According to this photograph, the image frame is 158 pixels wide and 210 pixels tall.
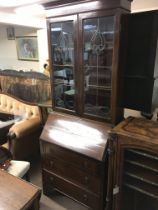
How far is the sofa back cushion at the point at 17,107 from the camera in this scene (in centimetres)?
291

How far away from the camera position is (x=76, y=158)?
1855 millimetres

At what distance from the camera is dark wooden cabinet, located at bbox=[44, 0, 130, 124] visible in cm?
159

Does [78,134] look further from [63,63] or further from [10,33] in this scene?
[10,33]

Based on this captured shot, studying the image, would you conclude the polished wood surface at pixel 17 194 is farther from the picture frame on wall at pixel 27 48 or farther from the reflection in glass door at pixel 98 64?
the picture frame on wall at pixel 27 48

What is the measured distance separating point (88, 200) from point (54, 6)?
1.92m

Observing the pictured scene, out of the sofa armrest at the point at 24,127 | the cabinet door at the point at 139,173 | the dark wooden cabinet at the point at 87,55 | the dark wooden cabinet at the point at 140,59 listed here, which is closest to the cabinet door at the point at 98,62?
the dark wooden cabinet at the point at 87,55

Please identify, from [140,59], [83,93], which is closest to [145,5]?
[140,59]

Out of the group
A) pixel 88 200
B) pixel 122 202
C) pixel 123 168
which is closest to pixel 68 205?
pixel 88 200

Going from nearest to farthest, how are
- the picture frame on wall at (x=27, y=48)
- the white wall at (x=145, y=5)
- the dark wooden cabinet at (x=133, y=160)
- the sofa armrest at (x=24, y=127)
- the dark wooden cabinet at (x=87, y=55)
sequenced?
the dark wooden cabinet at (x=133, y=160)
the dark wooden cabinet at (x=87, y=55)
the white wall at (x=145, y=5)
the sofa armrest at (x=24, y=127)
the picture frame on wall at (x=27, y=48)

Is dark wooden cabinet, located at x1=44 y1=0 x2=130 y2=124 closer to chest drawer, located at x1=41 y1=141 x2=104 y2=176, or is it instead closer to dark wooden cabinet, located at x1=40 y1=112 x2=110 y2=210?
dark wooden cabinet, located at x1=40 y1=112 x2=110 y2=210

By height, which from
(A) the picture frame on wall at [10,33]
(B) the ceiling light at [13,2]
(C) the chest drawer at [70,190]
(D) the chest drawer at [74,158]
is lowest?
(C) the chest drawer at [70,190]

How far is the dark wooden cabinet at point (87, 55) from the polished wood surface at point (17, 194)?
0.85m

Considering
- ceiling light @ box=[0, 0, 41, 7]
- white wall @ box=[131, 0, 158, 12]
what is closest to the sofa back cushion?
ceiling light @ box=[0, 0, 41, 7]

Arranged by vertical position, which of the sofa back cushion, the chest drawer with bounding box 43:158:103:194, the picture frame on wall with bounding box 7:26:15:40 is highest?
the picture frame on wall with bounding box 7:26:15:40
